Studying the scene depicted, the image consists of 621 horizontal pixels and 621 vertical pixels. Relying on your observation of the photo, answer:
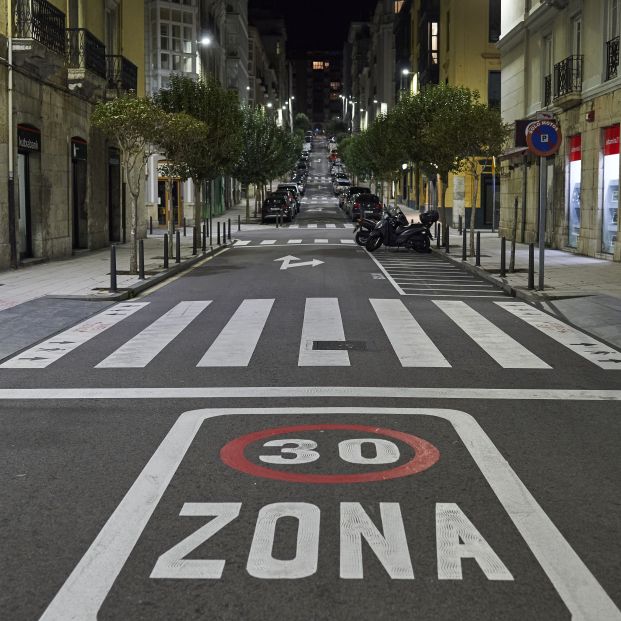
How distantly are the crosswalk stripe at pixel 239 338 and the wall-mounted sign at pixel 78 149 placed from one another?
14.0 metres

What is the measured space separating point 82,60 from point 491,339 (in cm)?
1793

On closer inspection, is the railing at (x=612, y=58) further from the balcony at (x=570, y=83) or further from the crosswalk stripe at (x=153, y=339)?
the crosswalk stripe at (x=153, y=339)

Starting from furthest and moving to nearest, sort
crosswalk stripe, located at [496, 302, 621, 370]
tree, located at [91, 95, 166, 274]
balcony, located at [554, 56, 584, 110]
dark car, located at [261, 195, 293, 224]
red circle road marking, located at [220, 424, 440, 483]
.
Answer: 1. dark car, located at [261, 195, 293, 224]
2. balcony, located at [554, 56, 584, 110]
3. tree, located at [91, 95, 166, 274]
4. crosswalk stripe, located at [496, 302, 621, 370]
5. red circle road marking, located at [220, 424, 440, 483]

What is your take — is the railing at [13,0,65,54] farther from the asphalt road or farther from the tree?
the asphalt road

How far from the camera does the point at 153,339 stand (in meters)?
11.3

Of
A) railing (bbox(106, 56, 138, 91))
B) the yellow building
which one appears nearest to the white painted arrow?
the yellow building

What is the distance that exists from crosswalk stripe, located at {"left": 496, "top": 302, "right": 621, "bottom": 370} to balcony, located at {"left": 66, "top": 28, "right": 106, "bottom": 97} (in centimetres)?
1502

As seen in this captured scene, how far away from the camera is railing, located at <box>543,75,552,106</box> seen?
30395 millimetres

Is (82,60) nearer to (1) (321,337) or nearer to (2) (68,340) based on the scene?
(2) (68,340)

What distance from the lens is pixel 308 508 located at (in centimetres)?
502

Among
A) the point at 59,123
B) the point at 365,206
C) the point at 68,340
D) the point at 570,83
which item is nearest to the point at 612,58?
the point at 570,83

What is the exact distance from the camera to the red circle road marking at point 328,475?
560 centimetres

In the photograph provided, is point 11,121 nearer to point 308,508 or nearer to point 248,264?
point 248,264

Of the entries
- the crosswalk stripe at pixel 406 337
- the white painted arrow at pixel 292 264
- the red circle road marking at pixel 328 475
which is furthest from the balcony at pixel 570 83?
the red circle road marking at pixel 328 475
